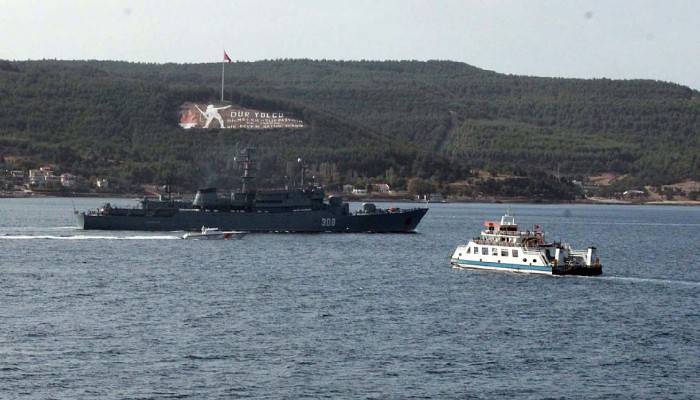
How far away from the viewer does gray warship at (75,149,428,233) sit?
13262 centimetres

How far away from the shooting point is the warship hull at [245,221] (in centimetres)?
13238

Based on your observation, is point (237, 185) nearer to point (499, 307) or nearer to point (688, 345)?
point (499, 307)

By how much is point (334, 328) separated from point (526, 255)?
27.2 meters

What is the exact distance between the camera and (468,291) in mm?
77875

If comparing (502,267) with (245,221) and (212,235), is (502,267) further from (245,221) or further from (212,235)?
(245,221)

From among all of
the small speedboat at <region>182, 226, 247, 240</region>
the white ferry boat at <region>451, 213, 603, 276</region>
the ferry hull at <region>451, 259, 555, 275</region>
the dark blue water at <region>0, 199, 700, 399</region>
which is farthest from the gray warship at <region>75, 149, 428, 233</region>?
the white ferry boat at <region>451, 213, 603, 276</region>

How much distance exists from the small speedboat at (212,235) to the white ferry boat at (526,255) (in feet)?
141

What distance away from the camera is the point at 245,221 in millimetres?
131875

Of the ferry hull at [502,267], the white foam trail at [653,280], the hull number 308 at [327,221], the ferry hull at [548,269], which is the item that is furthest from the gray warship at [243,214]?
the white foam trail at [653,280]

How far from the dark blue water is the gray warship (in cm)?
2704

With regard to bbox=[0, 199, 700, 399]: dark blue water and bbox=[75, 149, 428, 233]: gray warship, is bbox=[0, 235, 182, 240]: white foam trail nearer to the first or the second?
bbox=[75, 149, 428, 233]: gray warship

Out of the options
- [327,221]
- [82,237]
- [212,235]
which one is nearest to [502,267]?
[212,235]

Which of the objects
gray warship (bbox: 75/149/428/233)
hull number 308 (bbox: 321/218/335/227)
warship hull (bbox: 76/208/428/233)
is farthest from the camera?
hull number 308 (bbox: 321/218/335/227)

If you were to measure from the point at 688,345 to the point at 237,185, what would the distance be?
12499cm
